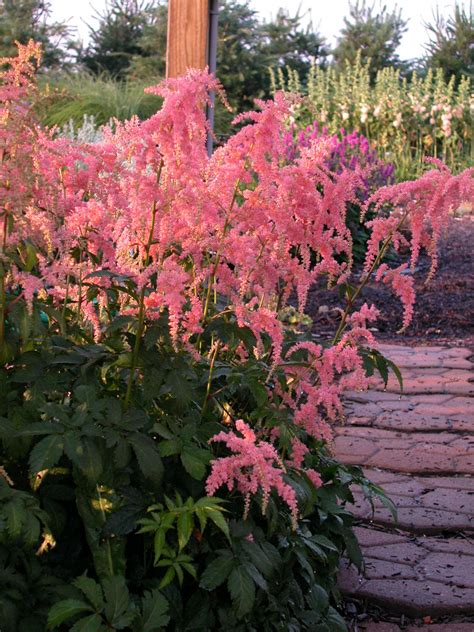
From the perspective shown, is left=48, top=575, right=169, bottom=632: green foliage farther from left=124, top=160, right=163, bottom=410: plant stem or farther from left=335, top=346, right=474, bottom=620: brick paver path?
left=335, top=346, right=474, bottom=620: brick paver path

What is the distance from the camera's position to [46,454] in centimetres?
178

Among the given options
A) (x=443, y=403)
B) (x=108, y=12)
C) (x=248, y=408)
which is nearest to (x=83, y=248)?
(x=248, y=408)

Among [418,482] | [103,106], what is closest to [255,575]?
[418,482]

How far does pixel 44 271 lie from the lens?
194 centimetres

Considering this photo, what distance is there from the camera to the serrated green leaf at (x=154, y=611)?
187 cm

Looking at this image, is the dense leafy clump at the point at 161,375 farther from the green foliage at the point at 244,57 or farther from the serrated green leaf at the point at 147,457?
the green foliage at the point at 244,57

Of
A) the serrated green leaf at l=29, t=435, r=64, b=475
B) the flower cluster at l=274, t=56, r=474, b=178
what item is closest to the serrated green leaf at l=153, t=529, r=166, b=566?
the serrated green leaf at l=29, t=435, r=64, b=475

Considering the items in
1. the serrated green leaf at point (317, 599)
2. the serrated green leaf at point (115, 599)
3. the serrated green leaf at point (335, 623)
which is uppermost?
the serrated green leaf at point (115, 599)

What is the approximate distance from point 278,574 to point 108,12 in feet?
68.9

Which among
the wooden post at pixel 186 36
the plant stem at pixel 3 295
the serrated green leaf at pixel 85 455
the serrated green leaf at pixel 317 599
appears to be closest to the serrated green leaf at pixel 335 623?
the serrated green leaf at pixel 317 599

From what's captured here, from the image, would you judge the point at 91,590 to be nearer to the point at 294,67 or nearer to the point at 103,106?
the point at 103,106

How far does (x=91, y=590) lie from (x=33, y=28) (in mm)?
20952

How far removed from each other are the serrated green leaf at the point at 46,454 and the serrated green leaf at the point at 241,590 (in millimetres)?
422

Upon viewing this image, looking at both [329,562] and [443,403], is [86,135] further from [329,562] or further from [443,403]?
[329,562]
